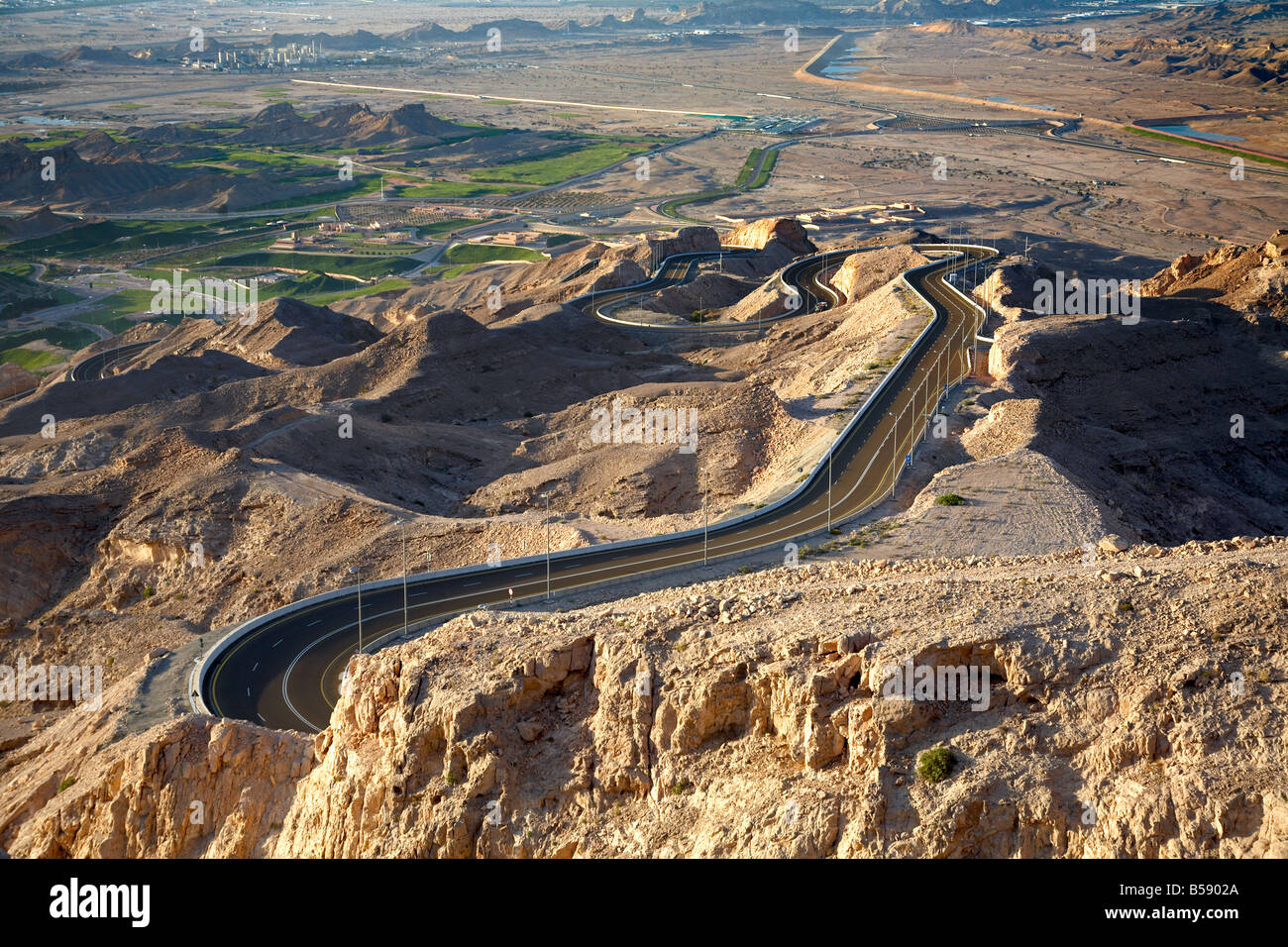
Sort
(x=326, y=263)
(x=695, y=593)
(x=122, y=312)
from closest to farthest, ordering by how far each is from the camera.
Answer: (x=695, y=593)
(x=122, y=312)
(x=326, y=263)

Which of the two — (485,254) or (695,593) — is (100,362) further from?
(695,593)

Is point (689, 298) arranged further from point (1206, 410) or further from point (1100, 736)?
point (1100, 736)

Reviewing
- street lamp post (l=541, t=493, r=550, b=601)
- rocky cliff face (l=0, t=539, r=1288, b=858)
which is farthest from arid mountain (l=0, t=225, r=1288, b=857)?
street lamp post (l=541, t=493, r=550, b=601)

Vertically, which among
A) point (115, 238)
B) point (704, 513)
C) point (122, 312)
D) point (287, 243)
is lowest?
point (122, 312)

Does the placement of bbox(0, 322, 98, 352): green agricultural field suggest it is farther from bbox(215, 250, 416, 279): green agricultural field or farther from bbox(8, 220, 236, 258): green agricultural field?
bbox(8, 220, 236, 258): green agricultural field

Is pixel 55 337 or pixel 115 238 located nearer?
pixel 55 337

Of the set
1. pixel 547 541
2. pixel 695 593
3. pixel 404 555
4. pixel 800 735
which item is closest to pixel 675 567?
pixel 547 541
